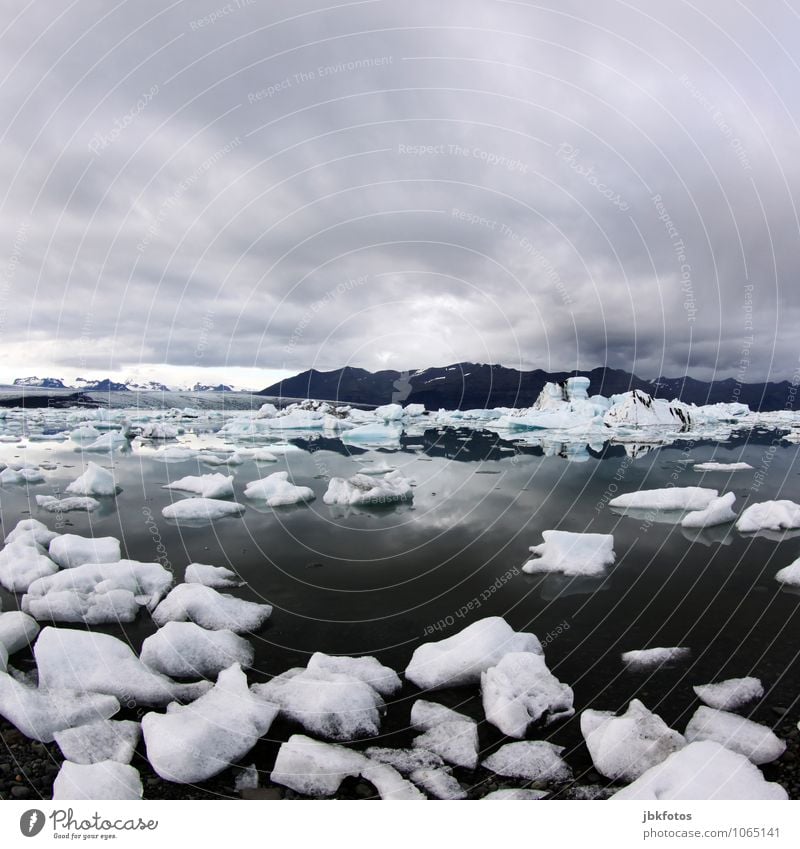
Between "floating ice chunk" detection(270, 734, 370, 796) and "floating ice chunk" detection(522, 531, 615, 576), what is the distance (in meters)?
5.33

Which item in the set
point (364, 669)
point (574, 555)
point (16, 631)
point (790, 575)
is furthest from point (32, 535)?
point (790, 575)

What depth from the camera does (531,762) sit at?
14.2 ft

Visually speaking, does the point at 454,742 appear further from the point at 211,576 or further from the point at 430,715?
the point at 211,576

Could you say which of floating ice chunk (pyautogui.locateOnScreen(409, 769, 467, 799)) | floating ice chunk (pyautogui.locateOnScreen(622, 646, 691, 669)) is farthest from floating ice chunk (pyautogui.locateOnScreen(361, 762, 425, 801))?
floating ice chunk (pyautogui.locateOnScreen(622, 646, 691, 669))

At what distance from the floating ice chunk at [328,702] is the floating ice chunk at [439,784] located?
2.22 ft

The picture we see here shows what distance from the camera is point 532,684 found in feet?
16.9

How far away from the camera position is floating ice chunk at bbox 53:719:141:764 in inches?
174

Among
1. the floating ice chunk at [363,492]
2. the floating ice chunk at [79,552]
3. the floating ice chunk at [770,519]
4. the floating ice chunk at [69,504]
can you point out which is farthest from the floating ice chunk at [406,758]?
the floating ice chunk at [69,504]

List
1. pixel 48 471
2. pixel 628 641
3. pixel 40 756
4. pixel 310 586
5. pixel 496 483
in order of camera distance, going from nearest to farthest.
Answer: pixel 40 756, pixel 628 641, pixel 310 586, pixel 496 483, pixel 48 471

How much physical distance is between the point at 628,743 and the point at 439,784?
174 centimetres

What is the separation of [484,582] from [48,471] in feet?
60.1

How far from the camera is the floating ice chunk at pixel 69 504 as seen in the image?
512 inches
